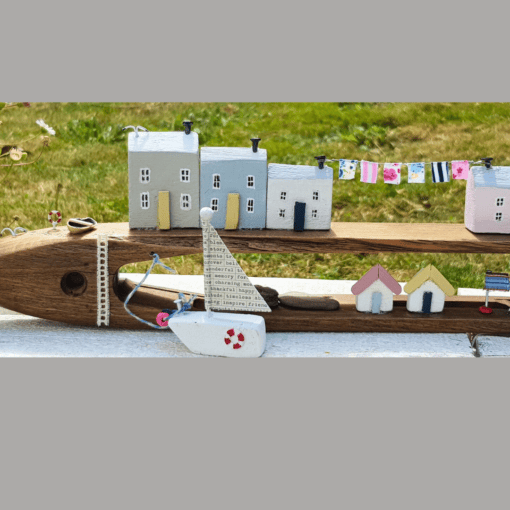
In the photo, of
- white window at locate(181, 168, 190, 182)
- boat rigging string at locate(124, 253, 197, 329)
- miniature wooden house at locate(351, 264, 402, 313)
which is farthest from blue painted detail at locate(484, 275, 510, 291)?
white window at locate(181, 168, 190, 182)

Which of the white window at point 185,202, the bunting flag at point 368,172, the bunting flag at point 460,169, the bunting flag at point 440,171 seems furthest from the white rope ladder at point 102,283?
the bunting flag at point 460,169

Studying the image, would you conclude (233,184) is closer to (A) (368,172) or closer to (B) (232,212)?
(B) (232,212)

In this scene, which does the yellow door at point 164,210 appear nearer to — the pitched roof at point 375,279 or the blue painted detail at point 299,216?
the blue painted detail at point 299,216

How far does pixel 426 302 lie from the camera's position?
15.4 ft

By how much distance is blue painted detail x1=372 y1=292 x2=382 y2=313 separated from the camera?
4.67 metres

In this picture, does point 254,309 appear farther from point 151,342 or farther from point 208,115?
point 208,115

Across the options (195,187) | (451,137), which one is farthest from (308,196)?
(451,137)

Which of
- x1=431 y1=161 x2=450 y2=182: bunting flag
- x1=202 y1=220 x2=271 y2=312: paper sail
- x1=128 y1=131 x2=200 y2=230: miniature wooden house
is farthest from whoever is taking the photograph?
x1=431 y1=161 x2=450 y2=182: bunting flag

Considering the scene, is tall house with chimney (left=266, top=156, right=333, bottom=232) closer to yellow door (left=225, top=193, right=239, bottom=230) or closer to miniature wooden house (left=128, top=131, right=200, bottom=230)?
yellow door (left=225, top=193, right=239, bottom=230)

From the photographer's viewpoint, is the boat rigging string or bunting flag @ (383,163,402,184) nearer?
the boat rigging string

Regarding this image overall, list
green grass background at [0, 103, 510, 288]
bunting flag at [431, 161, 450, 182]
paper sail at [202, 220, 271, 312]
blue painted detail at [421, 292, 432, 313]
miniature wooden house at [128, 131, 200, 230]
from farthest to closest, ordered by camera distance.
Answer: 1. green grass background at [0, 103, 510, 288]
2. blue painted detail at [421, 292, 432, 313]
3. bunting flag at [431, 161, 450, 182]
4. miniature wooden house at [128, 131, 200, 230]
5. paper sail at [202, 220, 271, 312]

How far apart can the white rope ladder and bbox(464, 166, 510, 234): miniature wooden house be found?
204 cm

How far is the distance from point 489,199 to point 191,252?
167 cm

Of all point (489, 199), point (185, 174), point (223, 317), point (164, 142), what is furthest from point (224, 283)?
point (489, 199)
